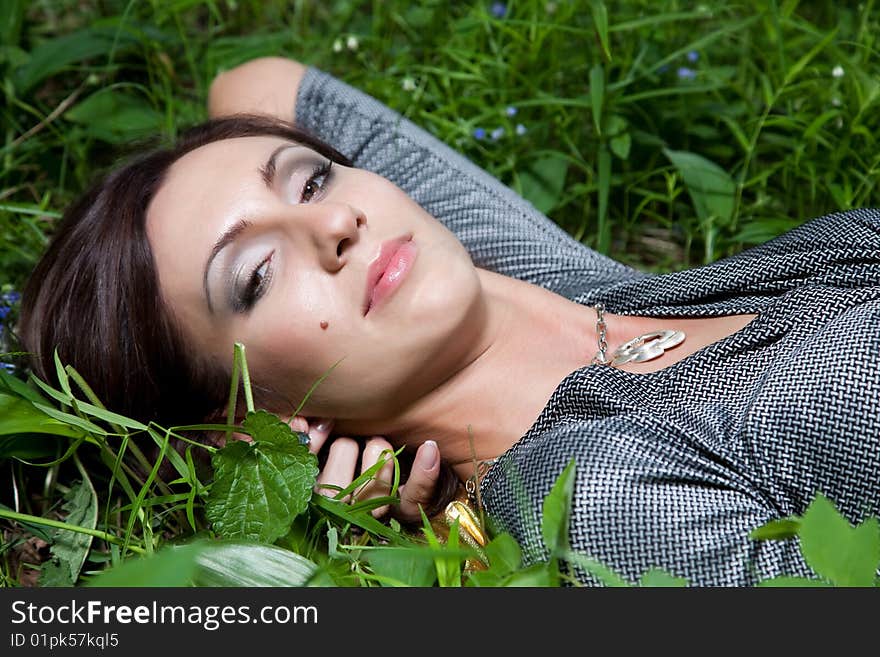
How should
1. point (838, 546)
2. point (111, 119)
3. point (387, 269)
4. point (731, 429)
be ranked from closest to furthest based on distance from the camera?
point (838, 546) → point (731, 429) → point (387, 269) → point (111, 119)

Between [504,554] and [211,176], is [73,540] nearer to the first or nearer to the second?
[211,176]

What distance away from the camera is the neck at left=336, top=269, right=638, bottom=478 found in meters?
2.49

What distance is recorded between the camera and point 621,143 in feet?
10.9

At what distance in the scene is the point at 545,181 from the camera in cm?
352

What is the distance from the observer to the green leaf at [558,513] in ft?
6.05

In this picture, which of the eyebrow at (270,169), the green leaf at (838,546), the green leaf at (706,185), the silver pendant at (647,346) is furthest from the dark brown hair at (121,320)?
the green leaf at (706,185)

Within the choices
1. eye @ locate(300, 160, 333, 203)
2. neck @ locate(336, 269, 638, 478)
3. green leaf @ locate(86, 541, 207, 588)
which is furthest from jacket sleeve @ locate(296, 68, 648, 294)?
green leaf @ locate(86, 541, 207, 588)

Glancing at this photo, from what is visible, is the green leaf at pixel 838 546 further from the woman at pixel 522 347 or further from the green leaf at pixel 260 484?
the green leaf at pixel 260 484

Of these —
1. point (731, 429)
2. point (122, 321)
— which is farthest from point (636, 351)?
point (122, 321)

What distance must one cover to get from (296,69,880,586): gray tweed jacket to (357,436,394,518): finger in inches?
11.8

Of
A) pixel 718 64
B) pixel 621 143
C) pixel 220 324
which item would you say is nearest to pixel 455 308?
pixel 220 324

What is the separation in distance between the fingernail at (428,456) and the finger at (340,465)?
0.21m

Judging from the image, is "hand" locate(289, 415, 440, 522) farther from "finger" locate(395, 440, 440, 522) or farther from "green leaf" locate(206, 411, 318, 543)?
"green leaf" locate(206, 411, 318, 543)

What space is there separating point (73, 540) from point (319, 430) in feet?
2.25
